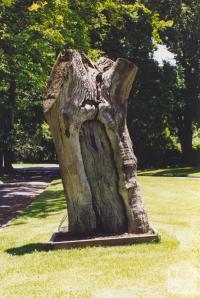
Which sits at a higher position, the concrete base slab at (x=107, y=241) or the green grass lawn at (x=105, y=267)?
the concrete base slab at (x=107, y=241)

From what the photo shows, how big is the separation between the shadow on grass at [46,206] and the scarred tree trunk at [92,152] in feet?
16.9

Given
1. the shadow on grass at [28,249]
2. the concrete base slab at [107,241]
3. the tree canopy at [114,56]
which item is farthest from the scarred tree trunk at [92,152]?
the tree canopy at [114,56]

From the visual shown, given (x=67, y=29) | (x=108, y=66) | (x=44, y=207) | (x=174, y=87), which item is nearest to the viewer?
(x=108, y=66)

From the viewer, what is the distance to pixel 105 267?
7.16 metres

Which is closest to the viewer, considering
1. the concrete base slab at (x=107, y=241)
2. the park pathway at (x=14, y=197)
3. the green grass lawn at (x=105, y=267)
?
the green grass lawn at (x=105, y=267)

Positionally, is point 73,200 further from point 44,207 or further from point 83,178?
point 44,207

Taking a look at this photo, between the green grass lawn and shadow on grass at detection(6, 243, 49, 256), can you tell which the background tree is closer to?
the green grass lawn

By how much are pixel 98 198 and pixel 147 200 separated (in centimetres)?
785

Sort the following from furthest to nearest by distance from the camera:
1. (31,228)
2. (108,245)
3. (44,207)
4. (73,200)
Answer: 1. (44,207)
2. (31,228)
3. (73,200)
4. (108,245)

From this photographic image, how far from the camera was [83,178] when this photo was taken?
8.95 metres

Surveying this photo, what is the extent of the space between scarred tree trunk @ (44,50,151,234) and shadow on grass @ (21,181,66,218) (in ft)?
16.9

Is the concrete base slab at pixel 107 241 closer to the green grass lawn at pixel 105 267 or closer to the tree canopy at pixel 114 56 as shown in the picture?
the green grass lawn at pixel 105 267

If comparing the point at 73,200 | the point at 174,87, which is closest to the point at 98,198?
the point at 73,200

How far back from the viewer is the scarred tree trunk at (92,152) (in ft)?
29.0
